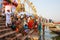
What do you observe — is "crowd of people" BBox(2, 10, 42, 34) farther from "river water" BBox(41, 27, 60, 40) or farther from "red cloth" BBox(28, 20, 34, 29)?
"river water" BBox(41, 27, 60, 40)

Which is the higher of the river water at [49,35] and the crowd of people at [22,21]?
the crowd of people at [22,21]

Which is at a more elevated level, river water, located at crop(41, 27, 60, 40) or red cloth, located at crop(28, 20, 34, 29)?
red cloth, located at crop(28, 20, 34, 29)

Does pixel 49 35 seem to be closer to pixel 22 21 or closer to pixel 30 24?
pixel 30 24

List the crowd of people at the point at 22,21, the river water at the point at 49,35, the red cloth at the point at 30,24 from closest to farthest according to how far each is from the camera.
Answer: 1. the crowd of people at the point at 22,21
2. the red cloth at the point at 30,24
3. the river water at the point at 49,35

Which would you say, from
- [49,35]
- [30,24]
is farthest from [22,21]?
[49,35]

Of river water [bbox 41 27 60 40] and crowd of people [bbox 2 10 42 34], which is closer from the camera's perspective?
crowd of people [bbox 2 10 42 34]

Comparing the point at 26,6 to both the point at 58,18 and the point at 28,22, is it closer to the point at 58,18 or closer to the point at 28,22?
the point at 28,22

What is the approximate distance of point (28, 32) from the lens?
12.3ft

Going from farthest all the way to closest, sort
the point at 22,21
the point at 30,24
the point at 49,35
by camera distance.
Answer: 1. the point at 49,35
2. the point at 30,24
3. the point at 22,21

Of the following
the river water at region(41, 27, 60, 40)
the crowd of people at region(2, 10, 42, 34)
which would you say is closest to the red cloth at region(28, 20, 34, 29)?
the crowd of people at region(2, 10, 42, 34)

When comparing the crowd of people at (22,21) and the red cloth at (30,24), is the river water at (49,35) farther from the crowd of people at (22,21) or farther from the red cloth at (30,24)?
the red cloth at (30,24)

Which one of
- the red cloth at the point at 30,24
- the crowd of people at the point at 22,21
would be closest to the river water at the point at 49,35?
the crowd of people at the point at 22,21

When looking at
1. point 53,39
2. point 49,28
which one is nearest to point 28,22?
point 49,28

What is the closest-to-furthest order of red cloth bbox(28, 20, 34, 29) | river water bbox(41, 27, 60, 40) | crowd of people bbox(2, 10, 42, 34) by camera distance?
crowd of people bbox(2, 10, 42, 34), red cloth bbox(28, 20, 34, 29), river water bbox(41, 27, 60, 40)
